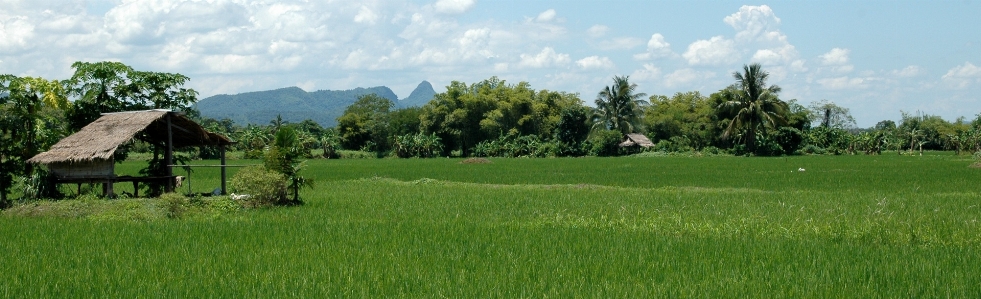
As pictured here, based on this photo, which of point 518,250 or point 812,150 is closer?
point 518,250

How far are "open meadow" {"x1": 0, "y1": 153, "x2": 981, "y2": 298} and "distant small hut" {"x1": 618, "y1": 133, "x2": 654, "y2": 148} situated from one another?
36805 mm

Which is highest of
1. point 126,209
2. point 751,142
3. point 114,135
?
Result: point 114,135

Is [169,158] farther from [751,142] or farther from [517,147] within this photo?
[751,142]

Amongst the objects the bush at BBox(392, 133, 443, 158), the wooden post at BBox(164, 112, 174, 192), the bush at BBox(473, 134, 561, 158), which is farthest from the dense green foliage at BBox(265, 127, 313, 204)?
the bush at BBox(392, 133, 443, 158)

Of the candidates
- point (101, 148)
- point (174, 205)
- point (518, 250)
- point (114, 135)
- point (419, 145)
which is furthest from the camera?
point (419, 145)

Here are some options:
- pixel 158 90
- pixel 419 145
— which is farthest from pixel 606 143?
pixel 158 90

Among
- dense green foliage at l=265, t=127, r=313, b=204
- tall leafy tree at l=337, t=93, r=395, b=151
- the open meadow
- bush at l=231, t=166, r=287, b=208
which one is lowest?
the open meadow

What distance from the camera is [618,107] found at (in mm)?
53938

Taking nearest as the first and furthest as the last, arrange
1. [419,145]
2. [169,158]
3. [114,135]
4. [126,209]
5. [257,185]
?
[126,209] → [257,185] → [114,135] → [169,158] → [419,145]

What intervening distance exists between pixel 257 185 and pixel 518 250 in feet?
22.3

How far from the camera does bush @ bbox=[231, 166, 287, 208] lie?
13.7m

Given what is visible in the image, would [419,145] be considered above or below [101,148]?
above

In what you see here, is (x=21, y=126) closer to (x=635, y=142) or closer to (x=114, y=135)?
(x=114, y=135)

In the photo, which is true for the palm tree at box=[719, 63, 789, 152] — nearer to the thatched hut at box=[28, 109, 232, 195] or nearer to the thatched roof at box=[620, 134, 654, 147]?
the thatched roof at box=[620, 134, 654, 147]
